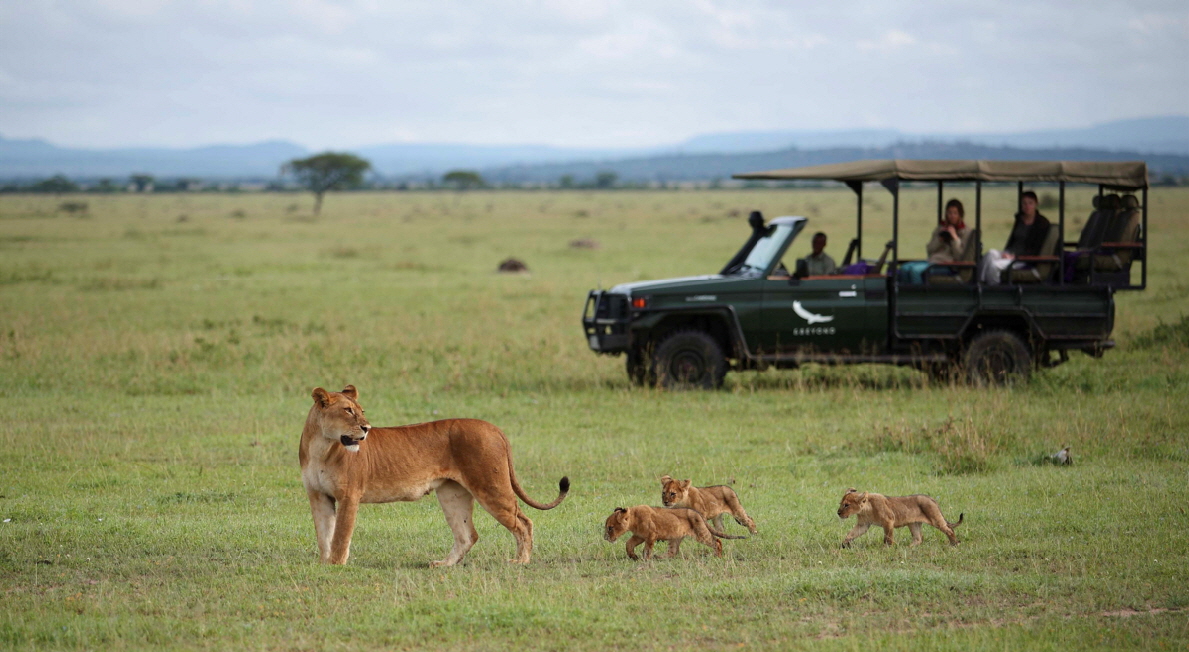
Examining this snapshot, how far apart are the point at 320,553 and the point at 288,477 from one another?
3.34m

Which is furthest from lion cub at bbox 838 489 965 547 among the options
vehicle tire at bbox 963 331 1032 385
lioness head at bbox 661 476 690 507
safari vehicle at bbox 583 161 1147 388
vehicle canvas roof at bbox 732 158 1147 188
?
vehicle tire at bbox 963 331 1032 385

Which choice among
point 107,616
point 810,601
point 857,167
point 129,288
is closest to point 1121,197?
point 857,167

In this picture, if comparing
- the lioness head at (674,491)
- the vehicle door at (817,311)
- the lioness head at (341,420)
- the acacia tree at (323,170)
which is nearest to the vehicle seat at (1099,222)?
the vehicle door at (817,311)

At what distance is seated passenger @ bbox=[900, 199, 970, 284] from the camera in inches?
559

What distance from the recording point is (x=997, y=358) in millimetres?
14117

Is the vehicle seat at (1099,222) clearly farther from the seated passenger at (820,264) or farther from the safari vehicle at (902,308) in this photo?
the seated passenger at (820,264)

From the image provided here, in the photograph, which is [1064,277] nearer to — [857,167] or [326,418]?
[857,167]

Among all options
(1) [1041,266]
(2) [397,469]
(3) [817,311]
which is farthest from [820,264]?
(2) [397,469]

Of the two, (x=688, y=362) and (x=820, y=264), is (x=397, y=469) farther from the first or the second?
(x=820, y=264)

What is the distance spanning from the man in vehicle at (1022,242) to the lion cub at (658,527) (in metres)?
7.92

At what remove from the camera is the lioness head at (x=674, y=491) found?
24.4ft

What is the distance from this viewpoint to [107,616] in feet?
20.3

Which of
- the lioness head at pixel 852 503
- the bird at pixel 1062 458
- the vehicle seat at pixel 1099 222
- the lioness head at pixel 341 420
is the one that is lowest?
the bird at pixel 1062 458

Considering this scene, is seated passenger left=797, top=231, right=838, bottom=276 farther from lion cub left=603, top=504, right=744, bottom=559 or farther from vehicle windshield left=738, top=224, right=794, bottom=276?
lion cub left=603, top=504, right=744, bottom=559
